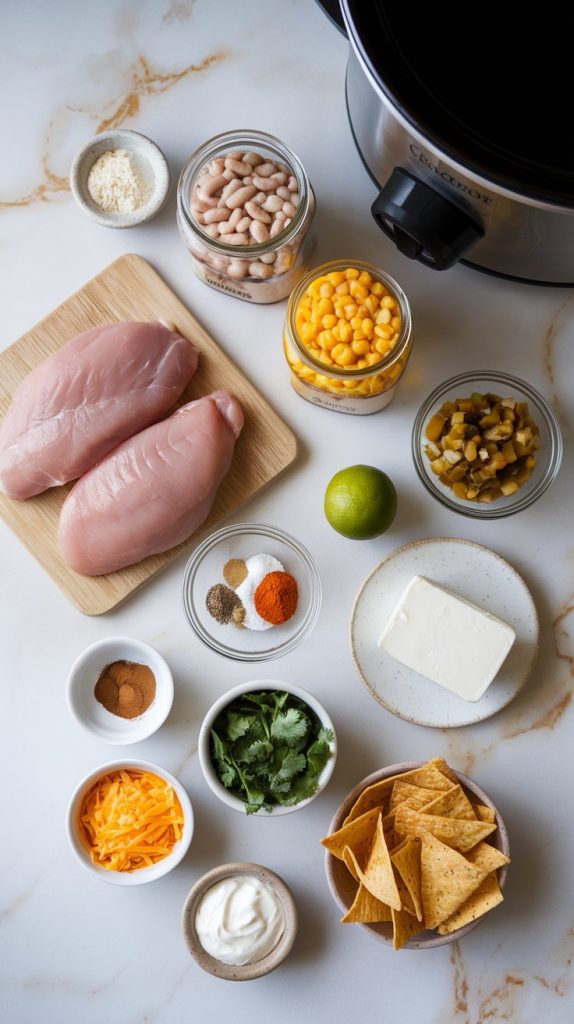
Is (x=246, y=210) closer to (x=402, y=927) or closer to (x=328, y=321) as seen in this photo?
(x=328, y=321)

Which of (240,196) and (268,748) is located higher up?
(240,196)

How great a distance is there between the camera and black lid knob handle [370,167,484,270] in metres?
1.20

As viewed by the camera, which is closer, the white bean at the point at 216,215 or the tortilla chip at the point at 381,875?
the tortilla chip at the point at 381,875

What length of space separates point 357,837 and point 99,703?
0.51 m

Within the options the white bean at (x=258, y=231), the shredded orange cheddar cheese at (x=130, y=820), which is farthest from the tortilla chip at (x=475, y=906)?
the white bean at (x=258, y=231)

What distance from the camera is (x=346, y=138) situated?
1.69 m

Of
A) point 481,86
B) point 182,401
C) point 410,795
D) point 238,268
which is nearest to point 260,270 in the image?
point 238,268

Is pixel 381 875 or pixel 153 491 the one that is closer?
pixel 381 875

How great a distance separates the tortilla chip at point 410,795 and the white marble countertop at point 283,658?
0.13 metres

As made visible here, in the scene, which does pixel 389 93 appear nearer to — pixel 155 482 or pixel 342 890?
pixel 155 482

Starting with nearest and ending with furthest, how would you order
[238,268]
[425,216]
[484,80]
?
[484,80], [425,216], [238,268]

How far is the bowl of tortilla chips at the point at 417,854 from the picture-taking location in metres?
1.45

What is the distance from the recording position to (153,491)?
161 centimetres

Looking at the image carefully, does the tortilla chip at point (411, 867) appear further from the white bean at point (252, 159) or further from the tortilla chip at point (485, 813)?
the white bean at point (252, 159)
